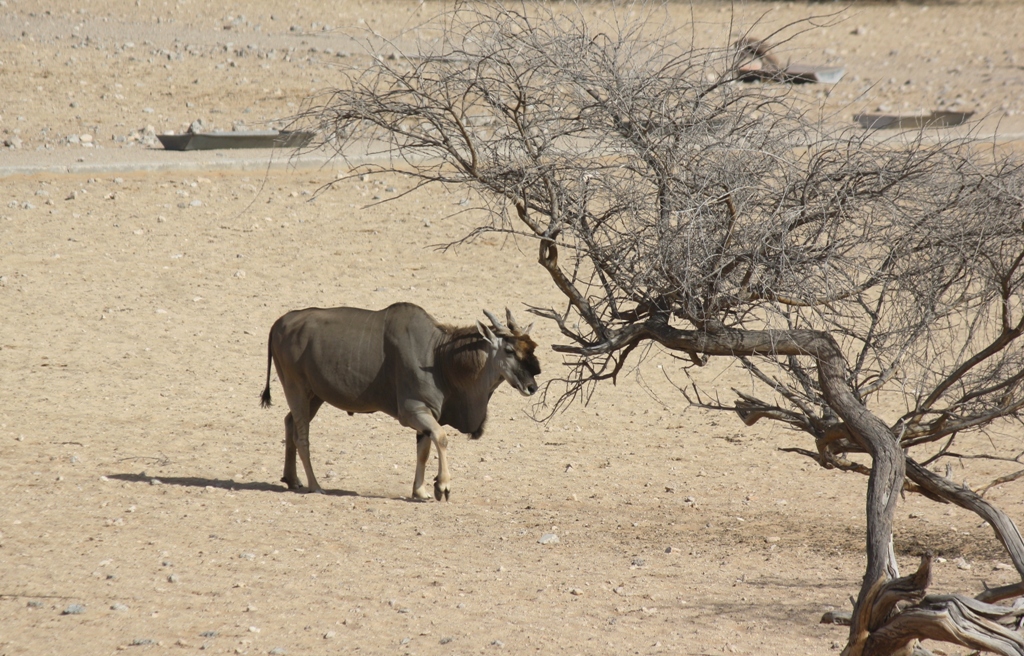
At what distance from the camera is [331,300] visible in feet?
47.1

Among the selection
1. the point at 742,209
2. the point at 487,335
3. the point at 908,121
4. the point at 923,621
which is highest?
the point at 908,121

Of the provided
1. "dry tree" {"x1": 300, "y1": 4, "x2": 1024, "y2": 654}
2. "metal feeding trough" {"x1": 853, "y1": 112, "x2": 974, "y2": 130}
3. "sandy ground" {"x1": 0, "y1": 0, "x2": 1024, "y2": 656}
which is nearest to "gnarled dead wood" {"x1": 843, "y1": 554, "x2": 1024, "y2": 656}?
"dry tree" {"x1": 300, "y1": 4, "x2": 1024, "y2": 654}

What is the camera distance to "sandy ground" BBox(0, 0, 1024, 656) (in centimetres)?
632

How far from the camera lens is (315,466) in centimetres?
1003

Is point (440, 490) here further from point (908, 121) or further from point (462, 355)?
point (908, 121)

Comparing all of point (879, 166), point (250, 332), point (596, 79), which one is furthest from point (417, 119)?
point (250, 332)

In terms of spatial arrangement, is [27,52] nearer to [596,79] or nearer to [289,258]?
[289,258]

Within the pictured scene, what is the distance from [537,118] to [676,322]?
5961 mm

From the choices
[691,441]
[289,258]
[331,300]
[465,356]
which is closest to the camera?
[465,356]

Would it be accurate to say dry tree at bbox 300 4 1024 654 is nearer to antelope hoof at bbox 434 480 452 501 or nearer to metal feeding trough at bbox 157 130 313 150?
antelope hoof at bbox 434 480 452 501

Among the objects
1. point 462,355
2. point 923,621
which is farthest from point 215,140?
point 923,621

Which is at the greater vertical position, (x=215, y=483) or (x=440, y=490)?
(x=440, y=490)

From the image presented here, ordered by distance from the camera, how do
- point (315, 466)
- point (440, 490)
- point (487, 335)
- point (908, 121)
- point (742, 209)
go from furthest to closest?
point (908, 121), point (315, 466), point (487, 335), point (440, 490), point (742, 209)

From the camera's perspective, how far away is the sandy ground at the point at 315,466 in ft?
20.7
